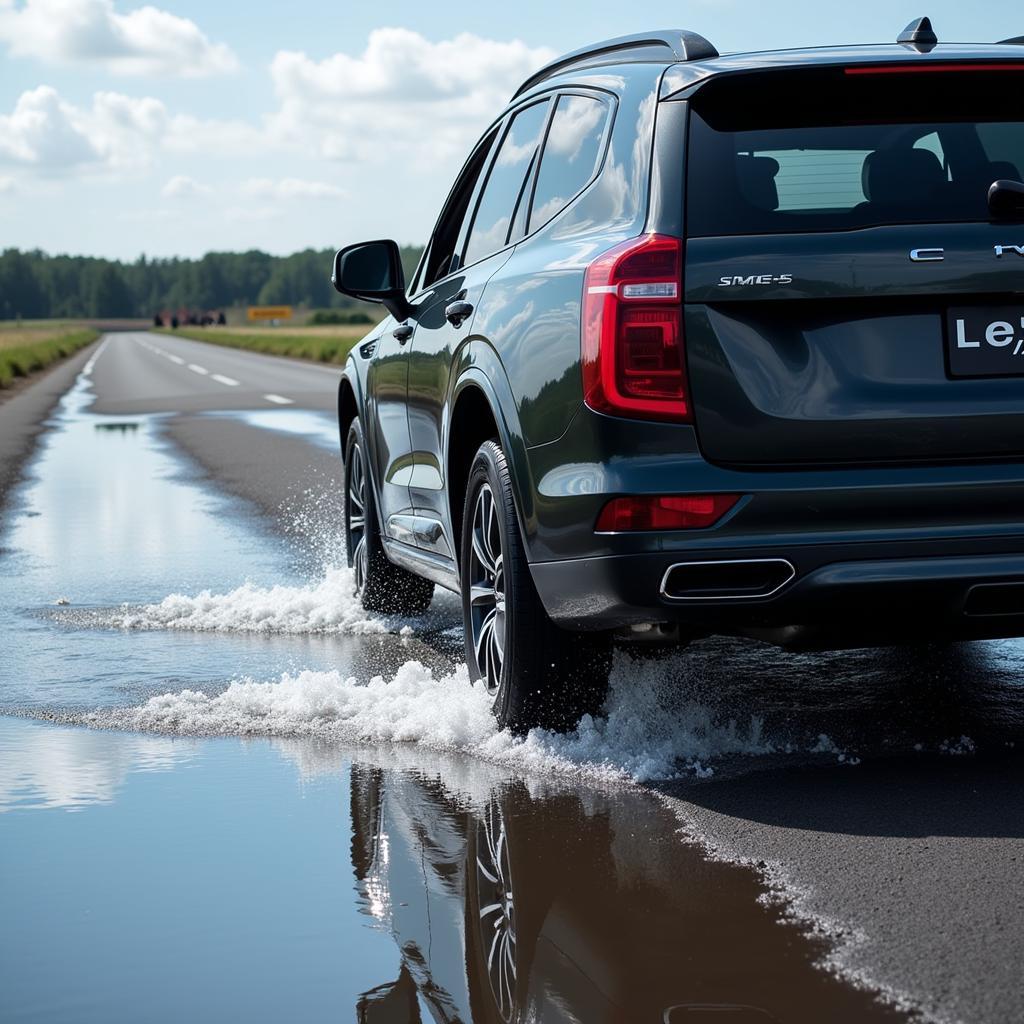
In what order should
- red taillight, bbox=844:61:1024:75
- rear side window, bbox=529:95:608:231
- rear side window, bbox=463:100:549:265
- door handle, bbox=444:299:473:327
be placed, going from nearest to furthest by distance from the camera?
red taillight, bbox=844:61:1024:75 → rear side window, bbox=529:95:608:231 → door handle, bbox=444:299:473:327 → rear side window, bbox=463:100:549:265

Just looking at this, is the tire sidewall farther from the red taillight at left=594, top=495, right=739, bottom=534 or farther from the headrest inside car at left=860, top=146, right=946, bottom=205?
the headrest inside car at left=860, top=146, right=946, bottom=205

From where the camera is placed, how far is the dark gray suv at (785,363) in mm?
4059

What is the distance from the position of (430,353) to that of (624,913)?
270cm

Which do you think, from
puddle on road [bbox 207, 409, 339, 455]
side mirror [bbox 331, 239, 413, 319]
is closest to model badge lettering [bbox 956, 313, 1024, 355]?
side mirror [bbox 331, 239, 413, 319]

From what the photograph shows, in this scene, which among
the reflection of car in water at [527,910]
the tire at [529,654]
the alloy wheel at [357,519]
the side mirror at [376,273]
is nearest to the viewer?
the reflection of car in water at [527,910]

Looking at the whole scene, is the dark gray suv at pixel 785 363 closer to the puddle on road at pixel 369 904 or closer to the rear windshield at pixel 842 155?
the rear windshield at pixel 842 155

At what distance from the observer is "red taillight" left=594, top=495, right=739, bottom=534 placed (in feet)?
13.3

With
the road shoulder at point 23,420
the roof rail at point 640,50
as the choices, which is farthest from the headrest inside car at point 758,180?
the road shoulder at point 23,420

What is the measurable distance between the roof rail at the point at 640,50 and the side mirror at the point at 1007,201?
832 millimetres

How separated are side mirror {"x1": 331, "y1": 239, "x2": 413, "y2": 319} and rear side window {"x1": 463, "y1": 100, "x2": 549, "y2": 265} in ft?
1.40

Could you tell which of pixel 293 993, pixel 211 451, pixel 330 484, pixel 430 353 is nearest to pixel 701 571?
pixel 293 993

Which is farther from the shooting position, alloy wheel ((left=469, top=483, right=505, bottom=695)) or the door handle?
the door handle

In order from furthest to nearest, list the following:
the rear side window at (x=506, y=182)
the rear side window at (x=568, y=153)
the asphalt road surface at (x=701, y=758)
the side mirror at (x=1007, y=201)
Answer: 1. the rear side window at (x=506, y=182)
2. the rear side window at (x=568, y=153)
3. the side mirror at (x=1007, y=201)
4. the asphalt road surface at (x=701, y=758)

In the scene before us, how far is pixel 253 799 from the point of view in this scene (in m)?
4.37
